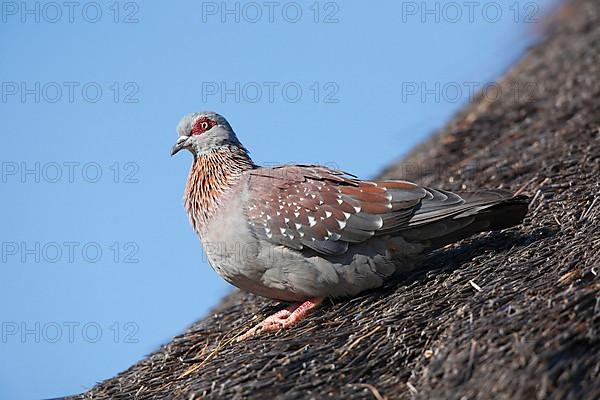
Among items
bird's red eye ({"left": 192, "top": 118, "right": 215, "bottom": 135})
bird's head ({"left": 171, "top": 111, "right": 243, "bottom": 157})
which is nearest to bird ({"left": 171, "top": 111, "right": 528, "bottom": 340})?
bird's head ({"left": 171, "top": 111, "right": 243, "bottom": 157})

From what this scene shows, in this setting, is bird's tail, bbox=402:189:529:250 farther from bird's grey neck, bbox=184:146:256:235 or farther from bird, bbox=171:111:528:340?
bird's grey neck, bbox=184:146:256:235

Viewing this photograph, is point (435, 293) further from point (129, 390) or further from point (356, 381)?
point (129, 390)

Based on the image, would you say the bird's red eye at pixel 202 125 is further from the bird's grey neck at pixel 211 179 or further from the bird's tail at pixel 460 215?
the bird's tail at pixel 460 215

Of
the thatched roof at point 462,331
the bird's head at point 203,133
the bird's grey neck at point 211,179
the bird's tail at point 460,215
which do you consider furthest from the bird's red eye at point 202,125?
the bird's tail at point 460,215

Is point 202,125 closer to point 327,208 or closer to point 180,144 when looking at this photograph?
point 180,144

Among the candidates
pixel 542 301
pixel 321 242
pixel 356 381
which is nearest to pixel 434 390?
pixel 356 381

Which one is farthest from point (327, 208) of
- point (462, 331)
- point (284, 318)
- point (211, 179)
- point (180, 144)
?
point (462, 331)

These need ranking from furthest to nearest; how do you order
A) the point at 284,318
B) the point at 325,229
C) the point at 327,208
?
1. the point at 284,318
2. the point at 327,208
3. the point at 325,229
